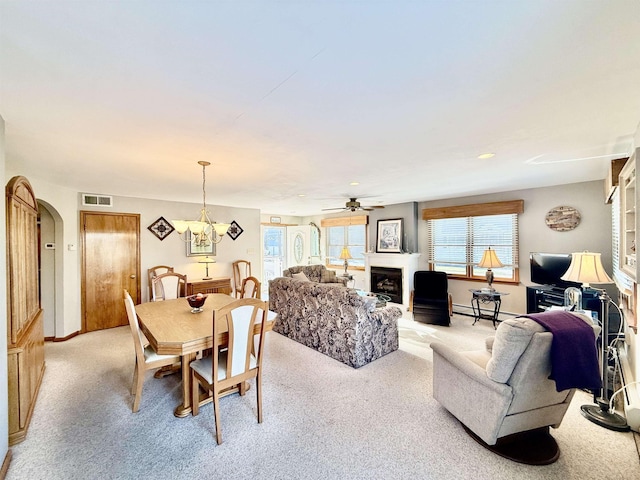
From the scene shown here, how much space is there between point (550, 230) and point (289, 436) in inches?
202

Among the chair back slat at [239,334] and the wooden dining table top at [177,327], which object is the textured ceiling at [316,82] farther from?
the wooden dining table top at [177,327]

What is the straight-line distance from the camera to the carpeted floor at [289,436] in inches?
73.2

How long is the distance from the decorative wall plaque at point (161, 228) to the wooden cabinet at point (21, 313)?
2553mm

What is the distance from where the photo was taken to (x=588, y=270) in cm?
255

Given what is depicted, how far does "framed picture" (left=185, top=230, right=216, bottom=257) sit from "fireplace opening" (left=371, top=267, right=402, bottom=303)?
3843mm

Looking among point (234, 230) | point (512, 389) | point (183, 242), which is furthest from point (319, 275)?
point (512, 389)

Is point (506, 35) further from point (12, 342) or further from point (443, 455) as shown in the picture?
point (12, 342)

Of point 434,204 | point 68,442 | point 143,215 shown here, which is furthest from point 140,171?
point 434,204

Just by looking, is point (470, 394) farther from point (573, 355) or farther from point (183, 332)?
point (183, 332)

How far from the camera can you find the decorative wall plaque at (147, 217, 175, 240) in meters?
5.43

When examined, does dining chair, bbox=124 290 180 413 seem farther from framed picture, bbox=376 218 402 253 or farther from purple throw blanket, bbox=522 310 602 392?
framed picture, bbox=376 218 402 253

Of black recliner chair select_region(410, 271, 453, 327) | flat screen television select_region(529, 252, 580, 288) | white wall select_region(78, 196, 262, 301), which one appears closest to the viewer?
flat screen television select_region(529, 252, 580, 288)

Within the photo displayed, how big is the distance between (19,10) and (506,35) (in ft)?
6.26

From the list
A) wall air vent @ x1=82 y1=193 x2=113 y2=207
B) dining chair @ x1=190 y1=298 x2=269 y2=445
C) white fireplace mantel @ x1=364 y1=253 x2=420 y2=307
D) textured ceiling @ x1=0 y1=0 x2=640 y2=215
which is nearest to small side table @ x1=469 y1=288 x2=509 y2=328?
white fireplace mantel @ x1=364 y1=253 x2=420 y2=307
